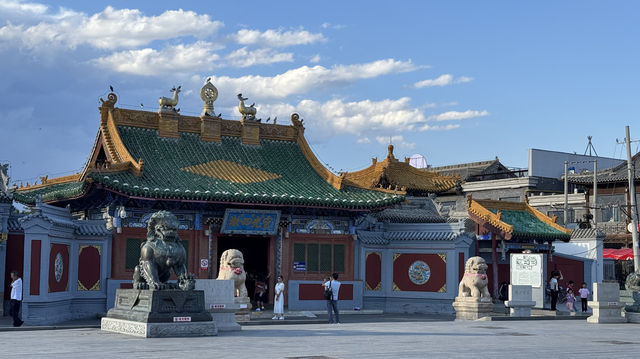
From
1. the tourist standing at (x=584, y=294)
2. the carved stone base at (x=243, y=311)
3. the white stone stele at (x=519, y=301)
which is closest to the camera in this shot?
the carved stone base at (x=243, y=311)

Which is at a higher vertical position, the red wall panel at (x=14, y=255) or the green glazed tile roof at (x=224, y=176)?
the green glazed tile roof at (x=224, y=176)

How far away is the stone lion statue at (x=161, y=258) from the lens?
18.8 metres

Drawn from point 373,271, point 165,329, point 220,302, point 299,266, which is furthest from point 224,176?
point 165,329

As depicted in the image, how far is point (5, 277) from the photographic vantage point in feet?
92.5

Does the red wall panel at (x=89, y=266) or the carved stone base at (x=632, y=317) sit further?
the red wall panel at (x=89, y=266)

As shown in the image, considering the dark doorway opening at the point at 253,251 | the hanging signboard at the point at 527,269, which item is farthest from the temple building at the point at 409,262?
the dark doorway opening at the point at 253,251

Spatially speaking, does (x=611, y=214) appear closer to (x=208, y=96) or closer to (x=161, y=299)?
(x=208, y=96)

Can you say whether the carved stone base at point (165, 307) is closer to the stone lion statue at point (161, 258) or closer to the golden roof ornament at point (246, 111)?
the stone lion statue at point (161, 258)

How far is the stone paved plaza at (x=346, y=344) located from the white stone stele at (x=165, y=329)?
0.31 meters

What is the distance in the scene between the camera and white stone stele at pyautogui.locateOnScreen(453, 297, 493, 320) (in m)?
28.1

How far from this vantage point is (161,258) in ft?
62.2

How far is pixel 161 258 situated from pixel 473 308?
1291 cm

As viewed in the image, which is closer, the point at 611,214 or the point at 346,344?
the point at 346,344

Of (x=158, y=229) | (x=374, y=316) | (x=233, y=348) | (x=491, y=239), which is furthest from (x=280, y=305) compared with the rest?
(x=491, y=239)
